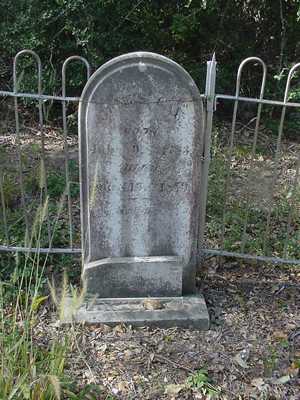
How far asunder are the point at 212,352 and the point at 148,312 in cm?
47

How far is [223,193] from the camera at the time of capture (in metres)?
4.83

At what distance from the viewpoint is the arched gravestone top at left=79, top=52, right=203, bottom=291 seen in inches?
114

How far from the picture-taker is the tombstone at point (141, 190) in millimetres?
2916

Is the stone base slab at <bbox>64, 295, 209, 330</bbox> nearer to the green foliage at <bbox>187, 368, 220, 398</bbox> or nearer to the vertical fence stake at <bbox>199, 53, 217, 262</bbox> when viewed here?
the green foliage at <bbox>187, 368, 220, 398</bbox>

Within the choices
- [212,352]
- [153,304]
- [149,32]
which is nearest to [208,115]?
[153,304]

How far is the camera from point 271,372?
114 inches

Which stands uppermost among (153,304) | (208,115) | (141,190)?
(208,115)

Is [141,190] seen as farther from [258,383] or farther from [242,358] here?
[258,383]

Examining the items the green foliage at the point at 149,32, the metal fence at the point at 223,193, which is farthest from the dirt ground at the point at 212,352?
the green foliage at the point at 149,32

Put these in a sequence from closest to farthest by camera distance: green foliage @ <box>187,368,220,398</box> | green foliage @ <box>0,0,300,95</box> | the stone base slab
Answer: green foliage @ <box>187,368,220,398</box>
the stone base slab
green foliage @ <box>0,0,300,95</box>

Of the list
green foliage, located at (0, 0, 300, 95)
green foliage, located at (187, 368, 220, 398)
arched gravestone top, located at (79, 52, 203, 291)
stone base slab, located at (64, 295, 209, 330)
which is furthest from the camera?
green foliage, located at (0, 0, 300, 95)

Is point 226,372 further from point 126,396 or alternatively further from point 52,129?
point 52,129

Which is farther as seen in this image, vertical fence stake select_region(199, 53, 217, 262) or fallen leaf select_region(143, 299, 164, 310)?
fallen leaf select_region(143, 299, 164, 310)

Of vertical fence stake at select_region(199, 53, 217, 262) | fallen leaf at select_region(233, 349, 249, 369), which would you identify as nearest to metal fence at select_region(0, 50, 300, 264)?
vertical fence stake at select_region(199, 53, 217, 262)
